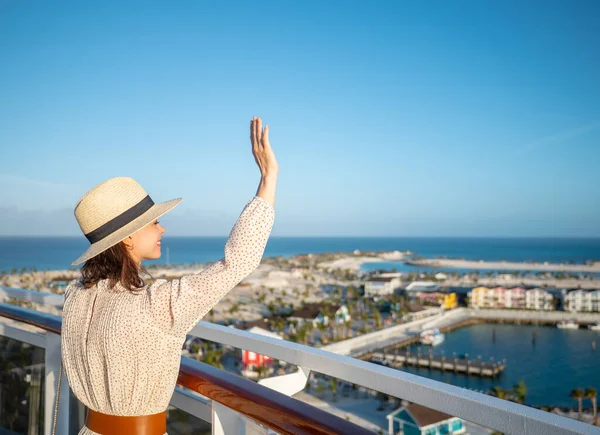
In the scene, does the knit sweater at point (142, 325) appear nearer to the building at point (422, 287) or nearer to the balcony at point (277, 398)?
the balcony at point (277, 398)

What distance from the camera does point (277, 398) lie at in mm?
603

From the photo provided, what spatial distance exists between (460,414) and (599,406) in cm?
1733

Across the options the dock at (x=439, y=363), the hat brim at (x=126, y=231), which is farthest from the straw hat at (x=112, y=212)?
the dock at (x=439, y=363)

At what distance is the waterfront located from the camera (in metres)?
16.8

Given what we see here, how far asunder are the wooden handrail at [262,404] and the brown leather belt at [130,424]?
8 centimetres

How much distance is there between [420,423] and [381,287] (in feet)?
64.4

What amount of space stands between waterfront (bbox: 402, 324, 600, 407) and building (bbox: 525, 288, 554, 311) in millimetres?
2018

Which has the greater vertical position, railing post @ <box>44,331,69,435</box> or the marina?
railing post @ <box>44,331,69,435</box>

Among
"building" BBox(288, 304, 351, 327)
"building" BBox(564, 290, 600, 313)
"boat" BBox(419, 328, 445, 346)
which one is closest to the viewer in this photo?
"building" BBox(288, 304, 351, 327)

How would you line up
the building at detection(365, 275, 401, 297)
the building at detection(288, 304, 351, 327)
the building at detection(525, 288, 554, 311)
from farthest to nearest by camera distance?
1. the building at detection(365, 275, 401, 297)
2. the building at detection(525, 288, 554, 311)
3. the building at detection(288, 304, 351, 327)

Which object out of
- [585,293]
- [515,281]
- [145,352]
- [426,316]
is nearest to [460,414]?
[145,352]

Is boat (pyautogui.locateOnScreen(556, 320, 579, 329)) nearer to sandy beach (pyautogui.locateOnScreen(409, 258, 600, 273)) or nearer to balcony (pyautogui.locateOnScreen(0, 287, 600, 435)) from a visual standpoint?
sandy beach (pyautogui.locateOnScreen(409, 258, 600, 273))

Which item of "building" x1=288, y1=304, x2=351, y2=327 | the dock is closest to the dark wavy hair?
the dock

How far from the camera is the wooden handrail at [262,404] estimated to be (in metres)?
0.53
